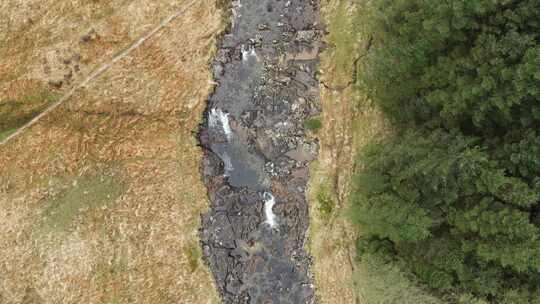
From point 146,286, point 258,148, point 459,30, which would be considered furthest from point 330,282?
point 459,30

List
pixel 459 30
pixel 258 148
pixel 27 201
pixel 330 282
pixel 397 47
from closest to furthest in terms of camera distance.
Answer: pixel 459 30
pixel 397 47
pixel 330 282
pixel 258 148
pixel 27 201

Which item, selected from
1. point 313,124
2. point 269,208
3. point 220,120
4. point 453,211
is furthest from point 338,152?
point 453,211

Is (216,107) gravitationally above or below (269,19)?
below

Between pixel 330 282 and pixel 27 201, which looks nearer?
pixel 330 282

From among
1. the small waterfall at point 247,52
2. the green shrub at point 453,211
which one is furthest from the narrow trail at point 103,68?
the green shrub at point 453,211

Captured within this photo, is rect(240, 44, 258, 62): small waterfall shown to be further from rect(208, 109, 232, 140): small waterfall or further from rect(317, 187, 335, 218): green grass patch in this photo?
rect(317, 187, 335, 218): green grass patch

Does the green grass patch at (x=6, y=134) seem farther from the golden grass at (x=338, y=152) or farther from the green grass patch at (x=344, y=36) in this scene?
the green grass patch at (x=344, y=36)

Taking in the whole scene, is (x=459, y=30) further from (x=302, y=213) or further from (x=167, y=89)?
(x=167, y=89)

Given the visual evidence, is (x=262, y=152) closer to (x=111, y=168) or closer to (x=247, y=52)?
Answer: (x=247, y=52)
